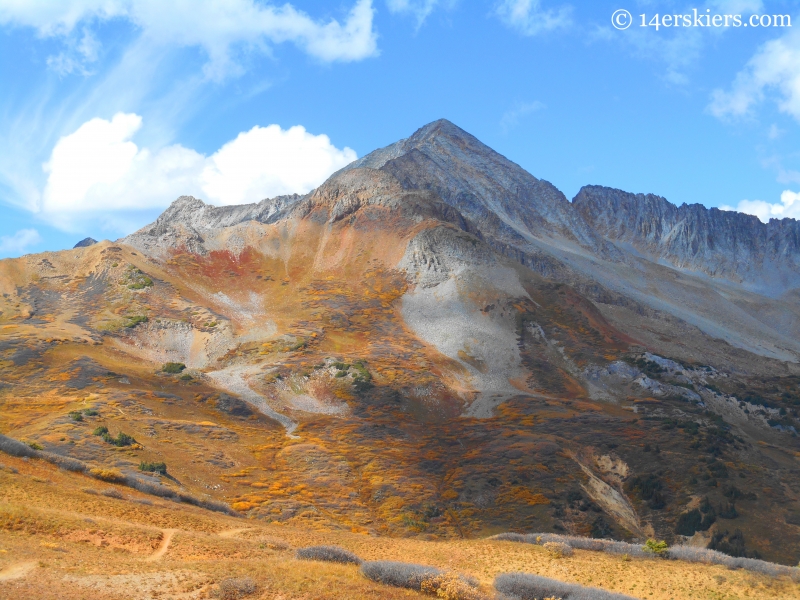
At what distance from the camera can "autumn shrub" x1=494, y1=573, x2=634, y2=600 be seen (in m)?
17.7

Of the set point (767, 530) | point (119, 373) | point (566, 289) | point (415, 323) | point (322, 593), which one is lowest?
point (767, 530)

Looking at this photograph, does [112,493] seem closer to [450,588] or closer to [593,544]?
[450,588]

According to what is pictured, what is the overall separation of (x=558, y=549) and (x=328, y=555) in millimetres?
9840

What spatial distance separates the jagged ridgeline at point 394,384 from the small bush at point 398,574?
20245mm

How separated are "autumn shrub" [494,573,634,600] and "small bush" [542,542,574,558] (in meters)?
5.45

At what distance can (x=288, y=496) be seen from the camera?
42.5 meters

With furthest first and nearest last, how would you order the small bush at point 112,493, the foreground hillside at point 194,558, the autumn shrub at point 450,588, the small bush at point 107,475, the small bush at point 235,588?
the small bush at point 107,475 < the small bush at point 112,493 < the autumn shrub at point 450,588 < the foreground hillside at point 194,558 < the small bush at point 235,588

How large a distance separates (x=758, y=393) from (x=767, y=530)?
171 feet

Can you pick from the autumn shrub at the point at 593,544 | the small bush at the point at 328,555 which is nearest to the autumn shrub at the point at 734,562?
the autumn shrub at the point at 593,544

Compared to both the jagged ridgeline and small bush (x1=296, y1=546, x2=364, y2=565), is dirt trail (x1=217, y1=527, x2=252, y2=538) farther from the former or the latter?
the jagged ridgeline

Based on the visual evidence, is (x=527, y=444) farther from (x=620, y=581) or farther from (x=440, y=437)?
(x=620, y=581)

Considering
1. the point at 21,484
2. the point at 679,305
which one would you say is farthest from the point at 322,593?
the point at 679,305

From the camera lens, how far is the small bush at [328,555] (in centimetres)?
2045

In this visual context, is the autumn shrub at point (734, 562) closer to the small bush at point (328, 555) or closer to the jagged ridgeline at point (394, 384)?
the small bush at point (328, 555)
